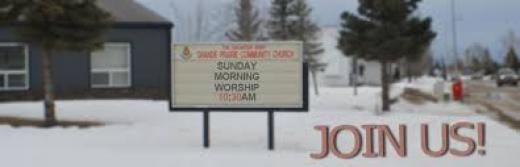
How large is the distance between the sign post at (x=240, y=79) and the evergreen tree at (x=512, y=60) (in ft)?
374

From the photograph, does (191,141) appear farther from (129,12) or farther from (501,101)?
(501,101)

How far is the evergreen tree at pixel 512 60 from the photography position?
4819 inches

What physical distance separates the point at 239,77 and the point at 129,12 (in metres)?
15.7

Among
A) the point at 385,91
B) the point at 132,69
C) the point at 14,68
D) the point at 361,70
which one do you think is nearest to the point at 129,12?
the point at 132,69

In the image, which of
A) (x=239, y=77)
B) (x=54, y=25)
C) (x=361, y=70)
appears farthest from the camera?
(x=361, y=70)

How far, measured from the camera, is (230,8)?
40594 millimetres

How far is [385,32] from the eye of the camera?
79.4ft

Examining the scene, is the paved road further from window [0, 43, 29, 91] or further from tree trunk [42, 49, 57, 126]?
window [0, 43, 29, 91]

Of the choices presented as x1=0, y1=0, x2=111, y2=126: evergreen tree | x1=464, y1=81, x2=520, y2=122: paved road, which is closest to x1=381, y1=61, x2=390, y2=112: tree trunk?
x1=464, y1=81, x2=520, y2=122: paved road

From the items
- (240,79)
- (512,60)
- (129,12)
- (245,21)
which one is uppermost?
(512,60)

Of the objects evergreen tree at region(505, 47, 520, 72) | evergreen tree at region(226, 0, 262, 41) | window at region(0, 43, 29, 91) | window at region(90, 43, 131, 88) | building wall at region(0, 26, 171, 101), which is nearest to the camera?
window at region(0, 43, 29, 91)

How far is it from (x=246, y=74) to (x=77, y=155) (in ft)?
9.57

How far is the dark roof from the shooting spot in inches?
1077

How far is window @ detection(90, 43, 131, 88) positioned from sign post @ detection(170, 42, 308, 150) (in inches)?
567
